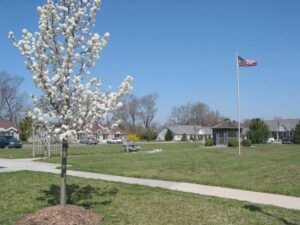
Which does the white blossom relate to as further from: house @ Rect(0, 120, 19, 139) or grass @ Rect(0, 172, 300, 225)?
house @ Rect(0, 120, 19, 139)

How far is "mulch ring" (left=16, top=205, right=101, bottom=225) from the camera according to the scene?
26.1ft

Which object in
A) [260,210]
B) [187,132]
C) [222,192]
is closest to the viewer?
[260,210]

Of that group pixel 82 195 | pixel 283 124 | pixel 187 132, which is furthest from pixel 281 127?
pixel 82 195

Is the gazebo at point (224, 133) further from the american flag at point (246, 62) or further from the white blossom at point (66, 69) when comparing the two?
the white blossom at point (66, 69)

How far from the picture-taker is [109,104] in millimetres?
8375

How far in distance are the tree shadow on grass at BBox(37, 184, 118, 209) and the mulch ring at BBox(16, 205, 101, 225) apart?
98cm

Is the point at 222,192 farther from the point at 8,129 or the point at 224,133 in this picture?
the point at 8,129

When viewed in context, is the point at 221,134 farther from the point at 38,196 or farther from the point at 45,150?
the point at 38,196

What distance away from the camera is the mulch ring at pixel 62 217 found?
26.1 feet

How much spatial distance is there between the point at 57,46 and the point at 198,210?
436cm

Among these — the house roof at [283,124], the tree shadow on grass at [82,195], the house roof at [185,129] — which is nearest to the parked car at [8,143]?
the tree shadow on grass at [82,195]

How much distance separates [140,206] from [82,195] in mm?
1888

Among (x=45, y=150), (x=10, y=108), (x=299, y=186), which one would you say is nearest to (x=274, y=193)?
(x=299, y=186)

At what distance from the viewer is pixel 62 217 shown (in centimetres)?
808
